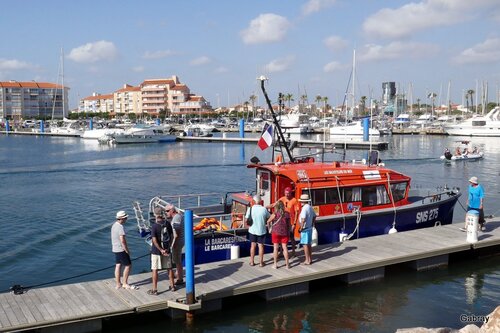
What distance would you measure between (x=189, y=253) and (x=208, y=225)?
417 centimetres

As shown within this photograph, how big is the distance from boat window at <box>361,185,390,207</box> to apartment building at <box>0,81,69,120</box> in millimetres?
152439

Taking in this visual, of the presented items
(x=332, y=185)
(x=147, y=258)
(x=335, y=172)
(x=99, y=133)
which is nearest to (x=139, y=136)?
(x=99, y=133)

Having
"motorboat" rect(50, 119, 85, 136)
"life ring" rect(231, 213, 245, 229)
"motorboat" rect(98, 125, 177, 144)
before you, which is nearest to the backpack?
"life ring" rect(231, 213, 245, 229)

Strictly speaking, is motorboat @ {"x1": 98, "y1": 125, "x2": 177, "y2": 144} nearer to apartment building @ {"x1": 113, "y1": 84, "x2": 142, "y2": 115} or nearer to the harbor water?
the harbor water

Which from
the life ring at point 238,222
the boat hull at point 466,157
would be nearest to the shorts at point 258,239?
the life ring at point 238,222

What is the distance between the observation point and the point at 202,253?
45.4ft

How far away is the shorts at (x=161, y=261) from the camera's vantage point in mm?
10906

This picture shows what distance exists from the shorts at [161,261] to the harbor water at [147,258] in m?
1.29

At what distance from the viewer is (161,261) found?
10.9 metres

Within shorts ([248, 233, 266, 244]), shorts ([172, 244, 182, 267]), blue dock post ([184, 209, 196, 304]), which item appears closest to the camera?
blue dock post ([184, 209, 196, 304])

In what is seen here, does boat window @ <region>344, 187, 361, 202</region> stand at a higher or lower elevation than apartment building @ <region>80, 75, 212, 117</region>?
lower

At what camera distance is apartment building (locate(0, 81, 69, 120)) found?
156 m

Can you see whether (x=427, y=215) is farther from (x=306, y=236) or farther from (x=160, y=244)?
(x=160, y=244)

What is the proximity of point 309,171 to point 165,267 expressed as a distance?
6000mm
